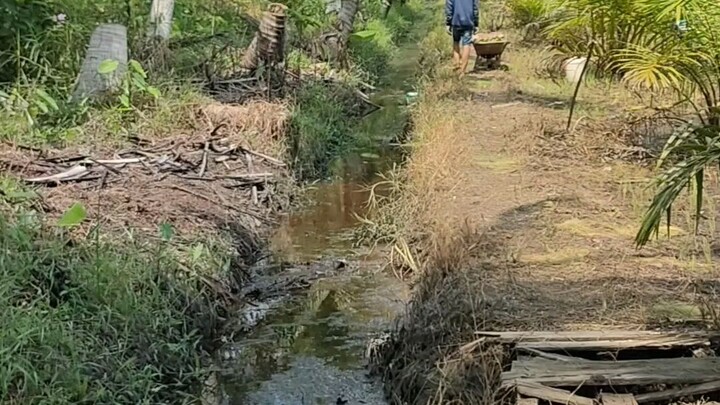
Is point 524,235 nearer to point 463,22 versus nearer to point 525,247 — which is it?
point 525,247

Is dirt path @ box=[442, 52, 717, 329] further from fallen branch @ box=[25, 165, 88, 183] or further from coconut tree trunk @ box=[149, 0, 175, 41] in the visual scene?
coconut tree trunk @ box=[149, 0, 175, 41]

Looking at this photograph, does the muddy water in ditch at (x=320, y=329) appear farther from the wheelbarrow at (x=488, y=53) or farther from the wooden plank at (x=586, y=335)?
the wheelbarrow at (x=488, y=53)

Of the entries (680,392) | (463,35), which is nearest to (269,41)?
(463,35)

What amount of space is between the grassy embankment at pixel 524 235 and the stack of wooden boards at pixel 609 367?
179mm

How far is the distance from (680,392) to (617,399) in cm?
27

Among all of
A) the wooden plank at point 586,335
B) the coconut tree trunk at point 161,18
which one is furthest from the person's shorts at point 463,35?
the wooden plank at point 586,335

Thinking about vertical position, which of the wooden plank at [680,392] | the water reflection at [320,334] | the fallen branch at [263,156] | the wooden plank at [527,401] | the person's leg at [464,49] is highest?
the person's leg at [464,49]

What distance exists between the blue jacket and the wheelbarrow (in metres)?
0.57

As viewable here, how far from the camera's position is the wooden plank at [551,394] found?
3602mm

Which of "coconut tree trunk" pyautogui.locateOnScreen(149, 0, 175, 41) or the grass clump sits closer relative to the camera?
the grass clump

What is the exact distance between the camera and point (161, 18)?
31.8 feet

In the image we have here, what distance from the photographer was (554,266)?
534 centimetres

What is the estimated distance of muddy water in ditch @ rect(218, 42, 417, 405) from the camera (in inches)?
198

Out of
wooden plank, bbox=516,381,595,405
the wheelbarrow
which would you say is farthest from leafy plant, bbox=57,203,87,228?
the wheelbarrow
